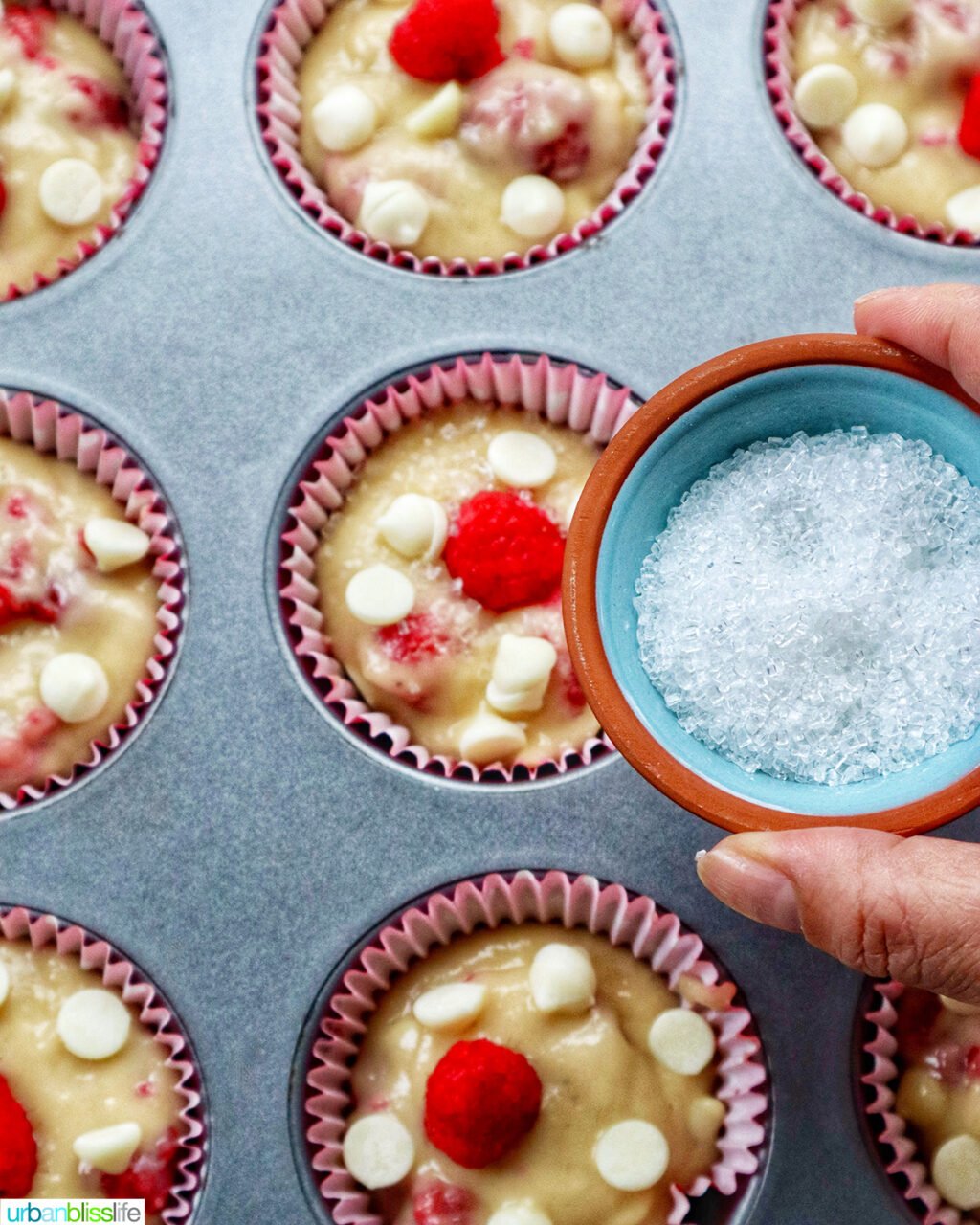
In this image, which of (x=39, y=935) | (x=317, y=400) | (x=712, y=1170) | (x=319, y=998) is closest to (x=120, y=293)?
(x=317, y=400)

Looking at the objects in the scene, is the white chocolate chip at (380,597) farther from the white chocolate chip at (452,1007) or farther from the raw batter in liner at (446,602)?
the white chocolate chip at (452,1007)

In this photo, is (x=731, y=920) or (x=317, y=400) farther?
(x=317, y=400)

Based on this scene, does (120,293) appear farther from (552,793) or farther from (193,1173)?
(193,1173)

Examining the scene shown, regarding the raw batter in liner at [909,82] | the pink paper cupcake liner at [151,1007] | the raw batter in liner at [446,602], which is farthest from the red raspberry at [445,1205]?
the raw batter in liner at [909,82]

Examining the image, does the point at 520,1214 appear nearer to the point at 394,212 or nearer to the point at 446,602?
the point at 446,602

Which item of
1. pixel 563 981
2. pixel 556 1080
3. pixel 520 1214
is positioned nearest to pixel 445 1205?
pixel 520 1214

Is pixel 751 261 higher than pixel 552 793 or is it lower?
higher

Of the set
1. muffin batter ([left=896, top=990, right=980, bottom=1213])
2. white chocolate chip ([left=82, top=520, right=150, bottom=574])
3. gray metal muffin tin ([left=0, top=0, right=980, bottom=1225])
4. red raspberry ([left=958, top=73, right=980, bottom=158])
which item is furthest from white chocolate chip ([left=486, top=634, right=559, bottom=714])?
red raspberry ([left=958, top=73, right=980, bottom=158])
